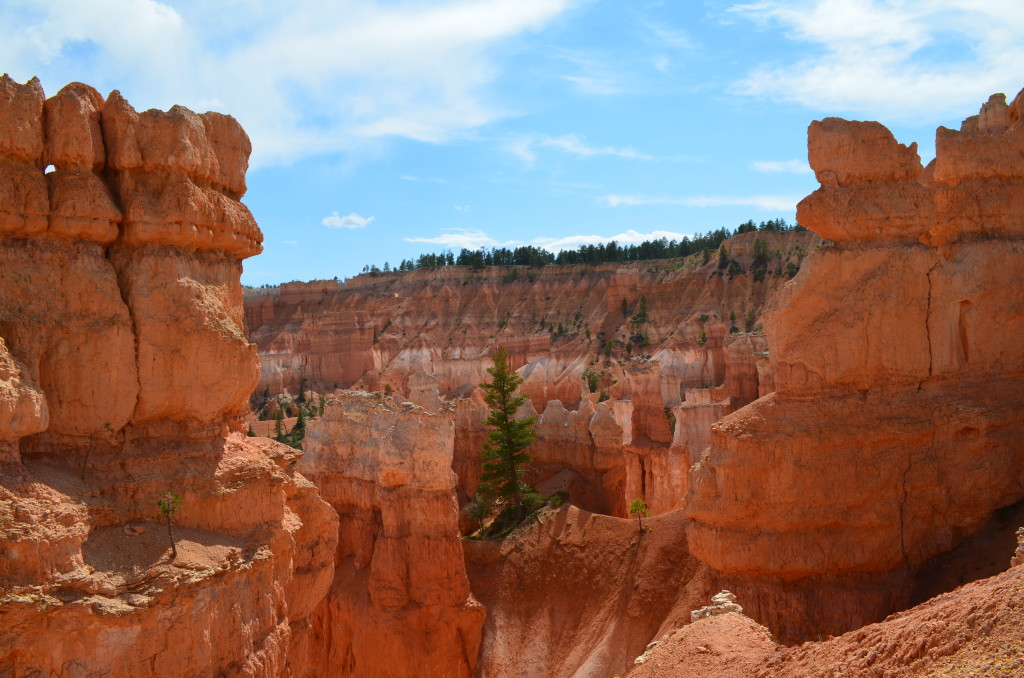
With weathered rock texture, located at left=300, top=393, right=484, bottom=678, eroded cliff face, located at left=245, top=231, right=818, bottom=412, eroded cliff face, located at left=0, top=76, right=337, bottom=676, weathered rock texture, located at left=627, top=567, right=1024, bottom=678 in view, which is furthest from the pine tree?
eroded cliff face, located at left=245, top=231, right=818, bottom=412

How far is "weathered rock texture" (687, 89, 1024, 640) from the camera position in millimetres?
14180

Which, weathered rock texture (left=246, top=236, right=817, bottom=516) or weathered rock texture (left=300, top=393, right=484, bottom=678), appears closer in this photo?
weathered rock texture (left=300, top=393, right=484, bottom=678)

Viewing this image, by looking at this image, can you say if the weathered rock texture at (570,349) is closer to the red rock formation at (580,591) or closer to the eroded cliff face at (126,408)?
the red rock formation at (580,591)

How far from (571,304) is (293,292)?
Result: 30.7 m

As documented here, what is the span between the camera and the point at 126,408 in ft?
32.1

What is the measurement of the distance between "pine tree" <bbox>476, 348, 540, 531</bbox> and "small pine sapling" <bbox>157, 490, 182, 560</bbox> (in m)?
15.3

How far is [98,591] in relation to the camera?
27.4 feet

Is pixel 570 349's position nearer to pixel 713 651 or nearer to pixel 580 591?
pixel 580 591

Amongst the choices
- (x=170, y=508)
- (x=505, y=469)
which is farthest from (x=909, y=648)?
(x=505, y=469)

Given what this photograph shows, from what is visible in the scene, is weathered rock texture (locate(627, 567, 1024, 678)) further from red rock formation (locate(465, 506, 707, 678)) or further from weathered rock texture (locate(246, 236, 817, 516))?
weathered rock texture (locate(246, 236, 817, 516))

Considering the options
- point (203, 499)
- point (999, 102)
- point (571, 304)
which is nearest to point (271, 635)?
point (203, 499)

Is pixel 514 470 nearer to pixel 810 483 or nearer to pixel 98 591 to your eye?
pixel 810 483

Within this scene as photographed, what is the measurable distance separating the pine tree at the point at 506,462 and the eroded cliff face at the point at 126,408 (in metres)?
13.4

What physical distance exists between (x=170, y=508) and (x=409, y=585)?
11054mm
